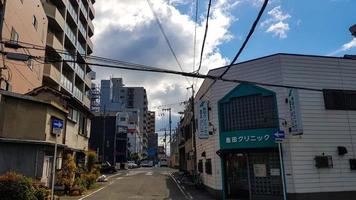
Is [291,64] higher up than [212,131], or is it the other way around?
[291,64]

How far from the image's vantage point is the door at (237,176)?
65.7 feet

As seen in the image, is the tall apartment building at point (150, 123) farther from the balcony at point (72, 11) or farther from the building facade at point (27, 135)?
the building facade at point (27, 135)

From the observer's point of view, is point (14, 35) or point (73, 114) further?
point (73, 114)

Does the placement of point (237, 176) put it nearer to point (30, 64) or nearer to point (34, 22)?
point (30, 64)

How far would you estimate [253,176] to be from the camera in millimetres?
19609

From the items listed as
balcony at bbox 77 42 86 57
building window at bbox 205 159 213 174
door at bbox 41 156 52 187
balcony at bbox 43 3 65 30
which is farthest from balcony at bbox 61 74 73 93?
building window at bbox 205 159 213 174

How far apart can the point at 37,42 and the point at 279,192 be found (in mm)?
20991

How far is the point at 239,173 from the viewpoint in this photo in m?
20.3

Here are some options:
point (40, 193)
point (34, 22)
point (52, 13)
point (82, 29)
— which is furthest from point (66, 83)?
point (40, 193)

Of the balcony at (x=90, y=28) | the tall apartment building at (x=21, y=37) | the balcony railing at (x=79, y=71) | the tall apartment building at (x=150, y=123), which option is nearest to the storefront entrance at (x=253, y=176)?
the tall apartment building at (x=21, y=37)

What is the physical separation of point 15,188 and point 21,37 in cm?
1216

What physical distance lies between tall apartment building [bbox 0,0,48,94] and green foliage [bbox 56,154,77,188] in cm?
576

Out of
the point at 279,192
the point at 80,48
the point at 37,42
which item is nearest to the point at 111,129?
the point at 80,48

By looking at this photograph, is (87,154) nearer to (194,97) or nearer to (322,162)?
(194,97)
